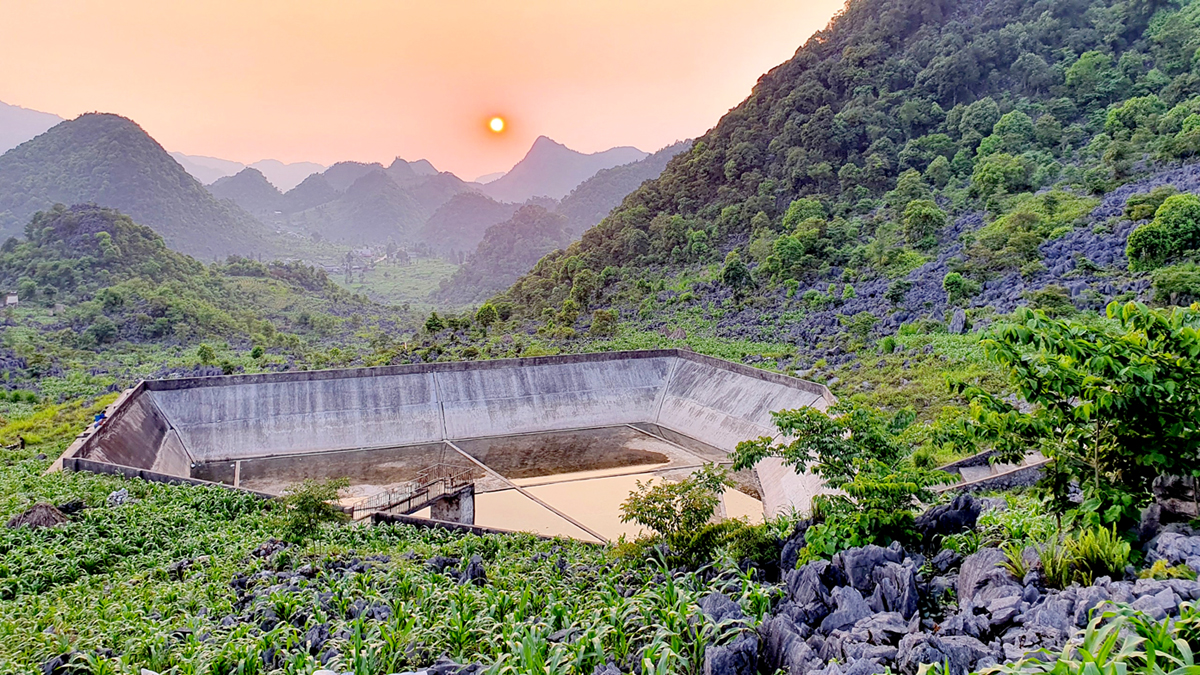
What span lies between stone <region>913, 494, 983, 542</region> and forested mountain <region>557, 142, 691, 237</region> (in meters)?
129

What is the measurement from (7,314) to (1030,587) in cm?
6469

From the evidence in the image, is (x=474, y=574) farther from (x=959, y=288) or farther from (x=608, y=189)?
(x=608, y=189)

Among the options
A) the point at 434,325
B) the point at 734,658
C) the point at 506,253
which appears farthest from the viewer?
the point at 506,253

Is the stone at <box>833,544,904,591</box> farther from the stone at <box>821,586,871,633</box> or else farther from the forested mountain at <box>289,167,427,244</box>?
the forested mountain at <box>289,167,427,244</box>

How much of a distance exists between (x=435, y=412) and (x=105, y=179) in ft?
362

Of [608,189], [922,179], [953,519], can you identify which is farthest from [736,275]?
[608,189]

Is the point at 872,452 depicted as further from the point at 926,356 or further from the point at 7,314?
the point at 7,314

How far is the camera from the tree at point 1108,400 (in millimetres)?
4809

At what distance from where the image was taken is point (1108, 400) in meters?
4.77

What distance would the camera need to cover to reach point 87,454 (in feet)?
54.4

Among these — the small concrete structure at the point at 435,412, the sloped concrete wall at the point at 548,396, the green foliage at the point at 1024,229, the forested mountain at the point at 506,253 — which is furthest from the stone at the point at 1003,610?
the forested mountain at the point at 506,253

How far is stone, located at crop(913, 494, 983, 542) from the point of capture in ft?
22.7

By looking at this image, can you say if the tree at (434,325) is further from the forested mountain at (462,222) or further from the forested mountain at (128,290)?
the forested mountain at (462,222)

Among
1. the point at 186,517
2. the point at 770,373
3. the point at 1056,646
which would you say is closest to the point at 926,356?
the point at 770,373
